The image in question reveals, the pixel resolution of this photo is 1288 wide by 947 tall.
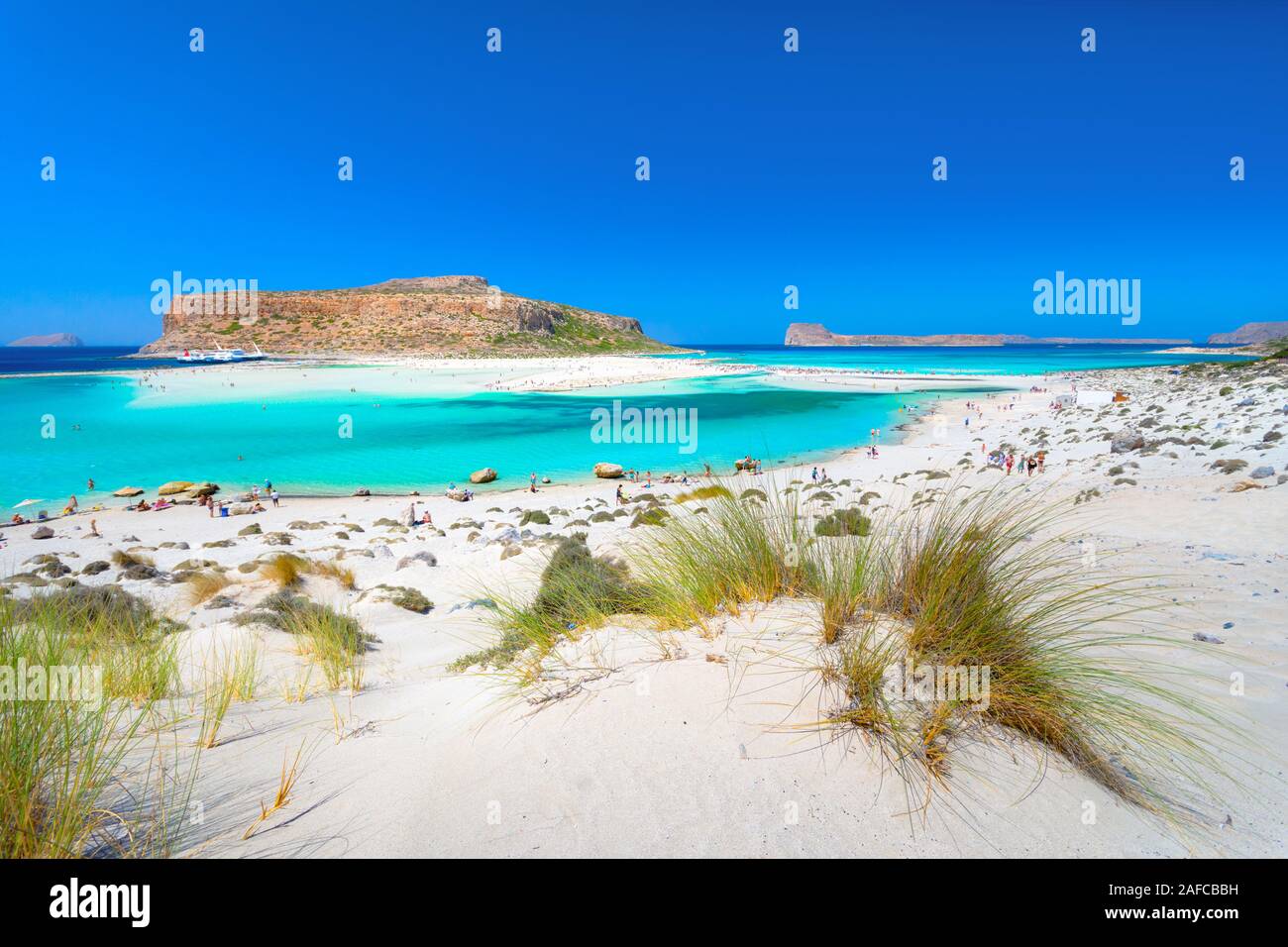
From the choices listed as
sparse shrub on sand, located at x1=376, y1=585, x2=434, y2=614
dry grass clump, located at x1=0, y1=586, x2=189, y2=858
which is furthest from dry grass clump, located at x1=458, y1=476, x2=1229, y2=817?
sparse shrub on sand, located at x1=376, y1=585, x2=434, y2=614

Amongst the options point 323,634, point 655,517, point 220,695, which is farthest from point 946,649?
point 323,634

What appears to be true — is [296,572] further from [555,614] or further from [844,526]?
[844,526]
